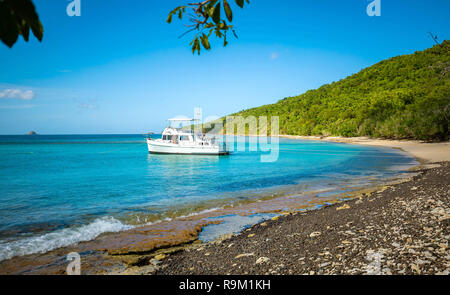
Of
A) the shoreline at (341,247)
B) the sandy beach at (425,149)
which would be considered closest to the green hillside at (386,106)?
the sandy beach at (425,149)

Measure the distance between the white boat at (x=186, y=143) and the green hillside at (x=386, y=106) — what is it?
2825cm

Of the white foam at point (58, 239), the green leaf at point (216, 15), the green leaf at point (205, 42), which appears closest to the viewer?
the green leaf at point (216, 15)

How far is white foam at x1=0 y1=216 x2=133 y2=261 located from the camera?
24.7ft

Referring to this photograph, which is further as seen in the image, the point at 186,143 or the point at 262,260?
the point at 186,143

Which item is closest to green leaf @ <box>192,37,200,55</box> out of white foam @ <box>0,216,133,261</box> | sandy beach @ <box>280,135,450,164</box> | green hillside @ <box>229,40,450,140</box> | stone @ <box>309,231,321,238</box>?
stone @ <box>309,231,321,238</box>

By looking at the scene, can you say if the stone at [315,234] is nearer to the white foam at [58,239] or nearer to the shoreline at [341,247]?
the shoreline at [341,247]

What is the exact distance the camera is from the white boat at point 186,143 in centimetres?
4216

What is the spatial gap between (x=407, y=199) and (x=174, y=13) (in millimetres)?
9741

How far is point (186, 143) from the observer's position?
4234 cm

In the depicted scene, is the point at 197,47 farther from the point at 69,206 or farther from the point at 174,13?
the point at 69,206

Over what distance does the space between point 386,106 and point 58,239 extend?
71.3 meters

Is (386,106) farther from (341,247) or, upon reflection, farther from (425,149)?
(341,247)

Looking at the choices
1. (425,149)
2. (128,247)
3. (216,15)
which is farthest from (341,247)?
(425,149)
